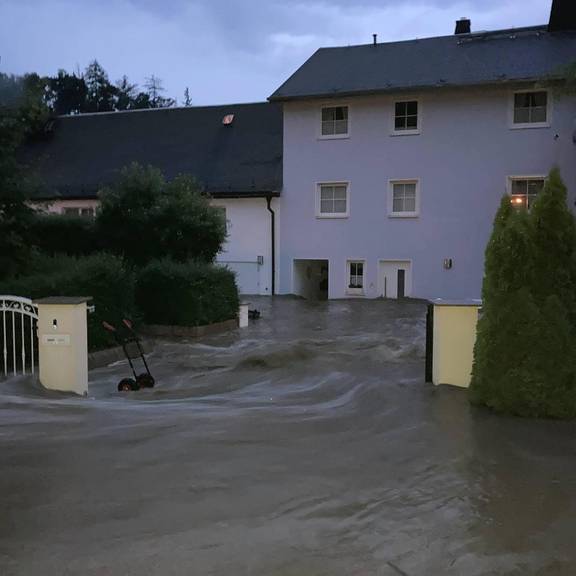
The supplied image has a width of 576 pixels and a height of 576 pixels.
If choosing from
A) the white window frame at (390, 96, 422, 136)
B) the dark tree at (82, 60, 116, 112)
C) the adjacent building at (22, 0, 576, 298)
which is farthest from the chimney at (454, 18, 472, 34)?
the dark tree at (82, 60, 116, 112)

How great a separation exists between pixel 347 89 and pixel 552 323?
2051cm

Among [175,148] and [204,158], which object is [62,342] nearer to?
[204,158]

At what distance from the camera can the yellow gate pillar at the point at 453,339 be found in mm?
6988

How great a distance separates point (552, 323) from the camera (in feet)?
19.4

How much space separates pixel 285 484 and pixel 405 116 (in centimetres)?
2220

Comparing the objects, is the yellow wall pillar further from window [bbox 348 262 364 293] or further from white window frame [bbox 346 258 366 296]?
window [bbox 348 262 364 293]

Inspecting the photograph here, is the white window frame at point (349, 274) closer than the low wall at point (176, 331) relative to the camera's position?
No

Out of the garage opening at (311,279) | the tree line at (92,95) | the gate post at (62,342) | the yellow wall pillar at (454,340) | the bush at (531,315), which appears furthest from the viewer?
the tree line at (92,95)

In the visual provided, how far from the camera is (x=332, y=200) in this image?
85.4 ft

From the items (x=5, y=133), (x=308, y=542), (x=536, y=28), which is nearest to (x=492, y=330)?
(x=308, y=542)

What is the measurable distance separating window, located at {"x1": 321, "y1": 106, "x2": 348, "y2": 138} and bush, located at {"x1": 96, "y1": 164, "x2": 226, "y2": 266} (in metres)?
10.2

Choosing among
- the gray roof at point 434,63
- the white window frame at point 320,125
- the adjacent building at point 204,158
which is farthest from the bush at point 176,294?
the gray roof at point 434,63

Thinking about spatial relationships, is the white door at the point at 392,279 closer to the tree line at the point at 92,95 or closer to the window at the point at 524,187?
the window at the point at 524,187

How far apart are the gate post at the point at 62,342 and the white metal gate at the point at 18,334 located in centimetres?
54
